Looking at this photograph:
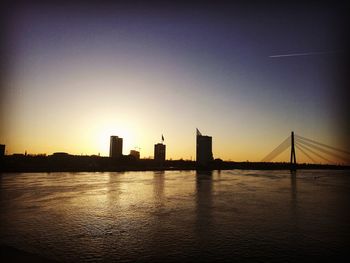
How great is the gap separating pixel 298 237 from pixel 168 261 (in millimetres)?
7485

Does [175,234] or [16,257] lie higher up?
[16,257]

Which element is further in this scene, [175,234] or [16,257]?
[175,234]

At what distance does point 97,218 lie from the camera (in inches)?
720

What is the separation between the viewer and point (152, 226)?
1584 cm

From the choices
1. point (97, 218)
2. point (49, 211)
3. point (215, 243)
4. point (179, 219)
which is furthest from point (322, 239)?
point (49, 211)

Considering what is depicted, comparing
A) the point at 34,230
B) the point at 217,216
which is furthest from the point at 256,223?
the point at 34,230

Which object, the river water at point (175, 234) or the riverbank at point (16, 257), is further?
the river water at point (175, 234)

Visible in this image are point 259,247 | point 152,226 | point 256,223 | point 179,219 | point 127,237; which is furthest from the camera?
point 179,219

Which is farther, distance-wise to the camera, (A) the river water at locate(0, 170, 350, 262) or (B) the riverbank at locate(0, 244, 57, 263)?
(A) the river water at locate(0, 170, 350, 262)

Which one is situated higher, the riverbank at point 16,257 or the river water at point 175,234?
the riverbank at point 16,257

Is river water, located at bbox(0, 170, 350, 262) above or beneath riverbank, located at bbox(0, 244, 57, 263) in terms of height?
beneath

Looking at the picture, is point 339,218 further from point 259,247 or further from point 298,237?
point 259,247

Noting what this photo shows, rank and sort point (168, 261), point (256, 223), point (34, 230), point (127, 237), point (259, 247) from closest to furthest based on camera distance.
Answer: point (168, 261)
point (259, 247)
point (127, 237)
point (34, 230)
point (256, 223)

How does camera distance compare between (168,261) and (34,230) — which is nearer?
(168,261)
